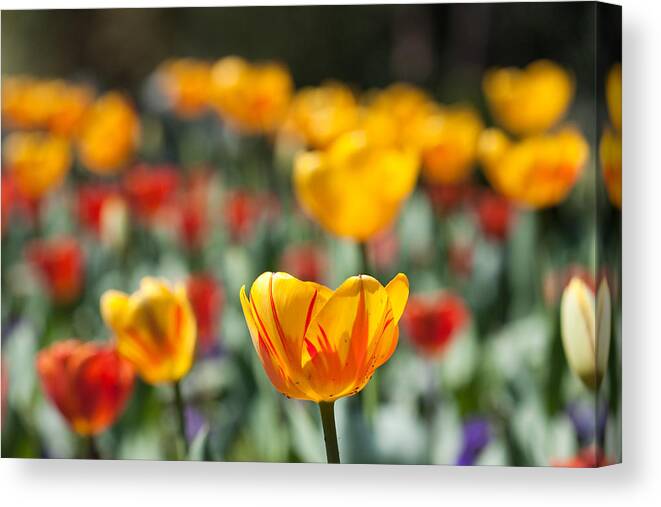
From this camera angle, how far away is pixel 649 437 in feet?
7.47

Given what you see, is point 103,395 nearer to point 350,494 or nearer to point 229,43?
point 350,494

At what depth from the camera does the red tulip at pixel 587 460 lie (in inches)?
89.1

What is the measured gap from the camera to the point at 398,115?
2.33 meters

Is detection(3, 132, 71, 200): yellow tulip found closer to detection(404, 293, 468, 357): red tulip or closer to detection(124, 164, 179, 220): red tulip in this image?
detection(124, 164, 179, 220): red tulip

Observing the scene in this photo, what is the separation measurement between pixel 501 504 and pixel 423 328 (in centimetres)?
30

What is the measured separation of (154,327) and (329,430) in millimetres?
351

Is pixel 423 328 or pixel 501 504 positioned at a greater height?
pixel 423 328

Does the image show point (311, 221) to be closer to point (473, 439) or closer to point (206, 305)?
point (206, 305)

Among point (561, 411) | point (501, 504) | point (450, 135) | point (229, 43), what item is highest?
point (229, 43)

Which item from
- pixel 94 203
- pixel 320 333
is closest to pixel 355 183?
pixel 320 333

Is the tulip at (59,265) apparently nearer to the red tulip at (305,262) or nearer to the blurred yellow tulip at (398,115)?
the red tulip at (305,262)

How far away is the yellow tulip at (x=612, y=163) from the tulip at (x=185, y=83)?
2.14ft

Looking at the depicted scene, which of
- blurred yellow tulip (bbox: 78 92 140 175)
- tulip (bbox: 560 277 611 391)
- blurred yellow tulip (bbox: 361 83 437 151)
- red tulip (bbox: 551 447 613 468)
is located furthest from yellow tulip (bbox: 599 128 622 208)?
blurred yellow tulip (bbox: 78 92 140 175)

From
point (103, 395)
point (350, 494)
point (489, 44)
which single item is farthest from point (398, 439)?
point (489, 44)
